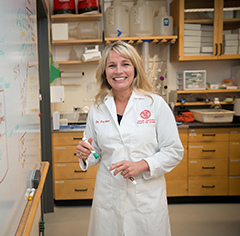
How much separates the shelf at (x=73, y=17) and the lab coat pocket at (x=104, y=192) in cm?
246

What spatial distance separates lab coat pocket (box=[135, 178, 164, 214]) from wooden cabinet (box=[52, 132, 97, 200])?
177 cm

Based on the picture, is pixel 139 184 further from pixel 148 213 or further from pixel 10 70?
pixel 10 70

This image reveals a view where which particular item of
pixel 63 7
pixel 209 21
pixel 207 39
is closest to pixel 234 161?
pixel 207 39

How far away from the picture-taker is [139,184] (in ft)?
4.82

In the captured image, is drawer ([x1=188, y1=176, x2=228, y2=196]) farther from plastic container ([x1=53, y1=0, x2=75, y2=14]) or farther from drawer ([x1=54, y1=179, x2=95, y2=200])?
plastic container ([x1=53, y1=0, x2=75, y2=14])

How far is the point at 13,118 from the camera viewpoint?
3.06 feet

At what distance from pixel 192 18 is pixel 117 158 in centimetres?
266

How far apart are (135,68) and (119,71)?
5.4 inches

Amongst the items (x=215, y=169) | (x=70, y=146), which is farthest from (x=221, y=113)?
(x=70, y=146)

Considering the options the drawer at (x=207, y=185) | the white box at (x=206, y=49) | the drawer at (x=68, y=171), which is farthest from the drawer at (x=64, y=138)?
the white box at (x=206, y=49)

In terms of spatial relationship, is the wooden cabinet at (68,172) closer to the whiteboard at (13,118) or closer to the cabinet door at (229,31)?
the whiteboard at (13,118)

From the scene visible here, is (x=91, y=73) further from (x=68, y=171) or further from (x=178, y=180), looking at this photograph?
(x=178, y=180)

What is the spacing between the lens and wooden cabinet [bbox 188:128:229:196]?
3172 millimetres

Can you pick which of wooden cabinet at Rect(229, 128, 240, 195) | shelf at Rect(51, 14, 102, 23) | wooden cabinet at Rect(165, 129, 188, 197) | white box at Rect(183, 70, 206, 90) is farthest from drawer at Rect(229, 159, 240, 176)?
shelf at Rect(51, 14, 102, 23)
